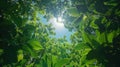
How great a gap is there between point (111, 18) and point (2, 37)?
2651 millimetres

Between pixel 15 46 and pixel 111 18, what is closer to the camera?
pixel 15 46

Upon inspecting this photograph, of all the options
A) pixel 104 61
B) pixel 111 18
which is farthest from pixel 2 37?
pixel 111 18

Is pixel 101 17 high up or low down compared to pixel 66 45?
up

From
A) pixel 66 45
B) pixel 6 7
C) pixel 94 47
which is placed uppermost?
pixel 6 7

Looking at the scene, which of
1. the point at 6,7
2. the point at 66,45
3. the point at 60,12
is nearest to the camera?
the point at 6,7

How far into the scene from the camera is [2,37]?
329cm

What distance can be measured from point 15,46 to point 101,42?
145 centimetres

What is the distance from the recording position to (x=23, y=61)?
345cm

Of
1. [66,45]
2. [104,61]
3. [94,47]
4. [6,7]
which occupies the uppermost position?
[6,7]

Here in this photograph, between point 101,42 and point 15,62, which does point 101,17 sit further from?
point 15,62

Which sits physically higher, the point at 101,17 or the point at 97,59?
the point at 101,17

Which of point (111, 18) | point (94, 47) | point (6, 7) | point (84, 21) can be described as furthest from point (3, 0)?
point (84, 21)

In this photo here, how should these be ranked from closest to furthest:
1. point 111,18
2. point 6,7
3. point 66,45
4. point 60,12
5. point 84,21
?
point 6,7, point 111,18, point 84,21, point 66,45, point 60,12

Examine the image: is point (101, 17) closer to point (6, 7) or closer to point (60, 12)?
point (6, 7)
